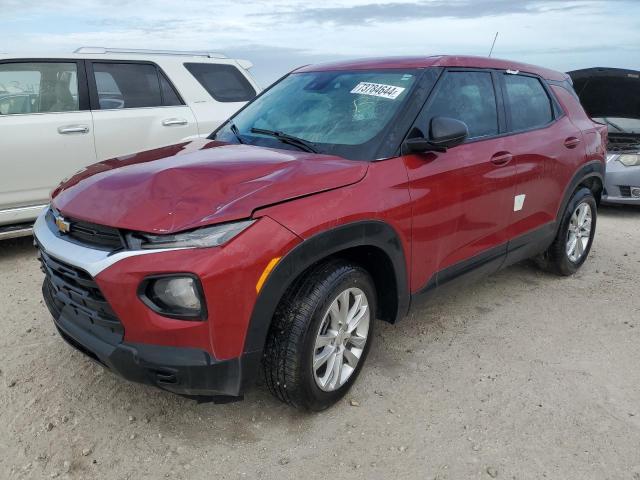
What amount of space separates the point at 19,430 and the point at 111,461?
1.78ft

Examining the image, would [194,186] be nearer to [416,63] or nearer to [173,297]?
[173,297]

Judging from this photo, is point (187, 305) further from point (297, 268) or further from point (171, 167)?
point (171, 167)

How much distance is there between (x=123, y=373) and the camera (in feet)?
7.71

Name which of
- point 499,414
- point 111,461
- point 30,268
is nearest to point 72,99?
point 30,268

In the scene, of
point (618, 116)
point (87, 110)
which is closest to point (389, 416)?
point (87, 110)

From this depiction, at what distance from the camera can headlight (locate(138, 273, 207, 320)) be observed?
2.21 m

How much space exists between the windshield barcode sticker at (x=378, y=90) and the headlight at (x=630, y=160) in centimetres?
536

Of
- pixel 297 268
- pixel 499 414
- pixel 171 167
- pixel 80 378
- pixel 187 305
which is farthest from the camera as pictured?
pixel 80 378

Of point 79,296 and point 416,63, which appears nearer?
point 79,296

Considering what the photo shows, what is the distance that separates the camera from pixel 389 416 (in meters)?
2.83

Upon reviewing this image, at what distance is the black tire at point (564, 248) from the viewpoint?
178 inches

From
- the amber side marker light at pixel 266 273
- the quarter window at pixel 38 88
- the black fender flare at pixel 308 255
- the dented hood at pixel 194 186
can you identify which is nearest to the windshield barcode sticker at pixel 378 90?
the dented hood at pixel 194 186

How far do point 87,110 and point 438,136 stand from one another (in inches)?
143

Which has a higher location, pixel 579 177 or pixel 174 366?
pixel 579 177
